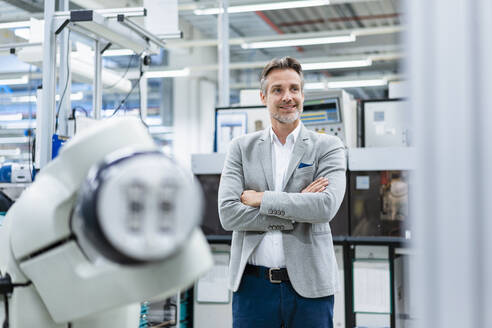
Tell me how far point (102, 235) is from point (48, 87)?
2235mm

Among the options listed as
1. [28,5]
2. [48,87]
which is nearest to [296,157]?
[48,87]

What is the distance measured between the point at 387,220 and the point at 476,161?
2737 millimetres

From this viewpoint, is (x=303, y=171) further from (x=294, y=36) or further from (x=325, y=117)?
(x=294, y=36)

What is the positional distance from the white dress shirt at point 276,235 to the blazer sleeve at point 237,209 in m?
0.03

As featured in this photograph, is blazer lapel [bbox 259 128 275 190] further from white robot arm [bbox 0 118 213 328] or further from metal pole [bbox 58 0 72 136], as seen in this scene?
metal pole [bbox 58 0 72 136]

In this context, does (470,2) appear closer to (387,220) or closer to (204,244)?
(204,244)

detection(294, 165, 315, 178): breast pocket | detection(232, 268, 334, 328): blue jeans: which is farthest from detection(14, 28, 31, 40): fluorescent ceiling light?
detection(232, 268, 334, 328): blue jeans

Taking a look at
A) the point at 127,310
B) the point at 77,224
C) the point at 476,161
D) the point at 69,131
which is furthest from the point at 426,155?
the point at 69,131

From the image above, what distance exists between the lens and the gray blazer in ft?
5.47

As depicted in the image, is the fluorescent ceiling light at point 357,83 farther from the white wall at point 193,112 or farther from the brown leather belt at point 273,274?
the brown leather belt at point 273,274

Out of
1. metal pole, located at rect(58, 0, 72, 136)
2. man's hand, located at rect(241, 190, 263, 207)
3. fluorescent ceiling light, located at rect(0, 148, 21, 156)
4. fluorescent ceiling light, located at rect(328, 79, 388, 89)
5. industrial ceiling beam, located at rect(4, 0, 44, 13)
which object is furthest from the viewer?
fluorescent ceiling light, located at rect(328, 79, 388, 89)

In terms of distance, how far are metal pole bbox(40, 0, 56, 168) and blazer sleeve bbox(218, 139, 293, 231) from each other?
112cm

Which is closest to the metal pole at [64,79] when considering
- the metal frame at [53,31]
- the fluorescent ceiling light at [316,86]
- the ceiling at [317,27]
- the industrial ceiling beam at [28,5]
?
the metal frame at [53,31]

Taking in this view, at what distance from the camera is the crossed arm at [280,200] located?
1.70 meters
